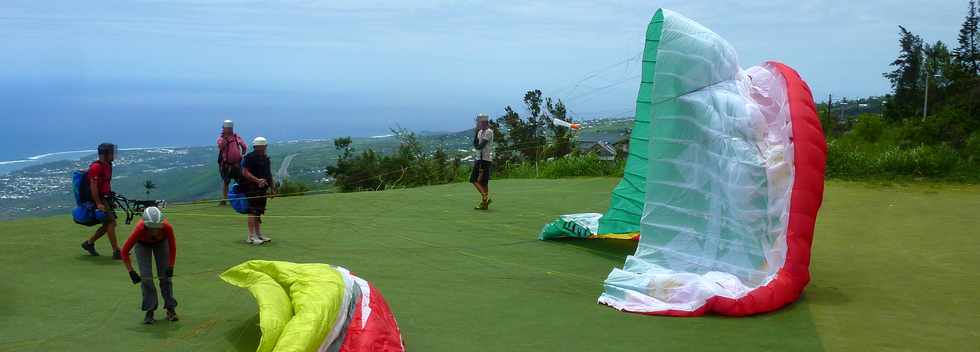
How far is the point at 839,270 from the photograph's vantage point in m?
8.70

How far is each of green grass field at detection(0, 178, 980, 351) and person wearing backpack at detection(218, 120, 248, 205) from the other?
59cm

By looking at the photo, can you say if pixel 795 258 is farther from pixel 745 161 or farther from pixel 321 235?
pixel 321 235

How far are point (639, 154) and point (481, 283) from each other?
8.34 feet

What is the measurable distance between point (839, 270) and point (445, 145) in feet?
49.6

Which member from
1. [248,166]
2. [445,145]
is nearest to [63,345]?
[248,166]

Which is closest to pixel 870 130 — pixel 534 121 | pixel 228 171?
pixel 534 121

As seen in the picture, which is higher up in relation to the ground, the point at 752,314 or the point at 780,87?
the point at 780,87

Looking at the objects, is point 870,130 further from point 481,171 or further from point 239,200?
point 239,200

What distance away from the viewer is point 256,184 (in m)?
9.30

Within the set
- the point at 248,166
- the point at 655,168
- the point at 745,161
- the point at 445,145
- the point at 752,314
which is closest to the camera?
the point at 752,314

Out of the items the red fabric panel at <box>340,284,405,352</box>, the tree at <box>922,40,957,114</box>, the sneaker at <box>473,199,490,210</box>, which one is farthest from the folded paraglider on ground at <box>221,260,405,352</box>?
the tree at <box>922,40,957,114</box>

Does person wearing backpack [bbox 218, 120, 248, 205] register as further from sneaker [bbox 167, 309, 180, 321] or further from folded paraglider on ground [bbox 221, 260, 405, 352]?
folded paraglider on ground [bbox 221, 260, 405, 352]

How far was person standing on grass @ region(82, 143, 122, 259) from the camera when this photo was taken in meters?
8.09

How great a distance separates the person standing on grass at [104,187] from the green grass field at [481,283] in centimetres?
34
